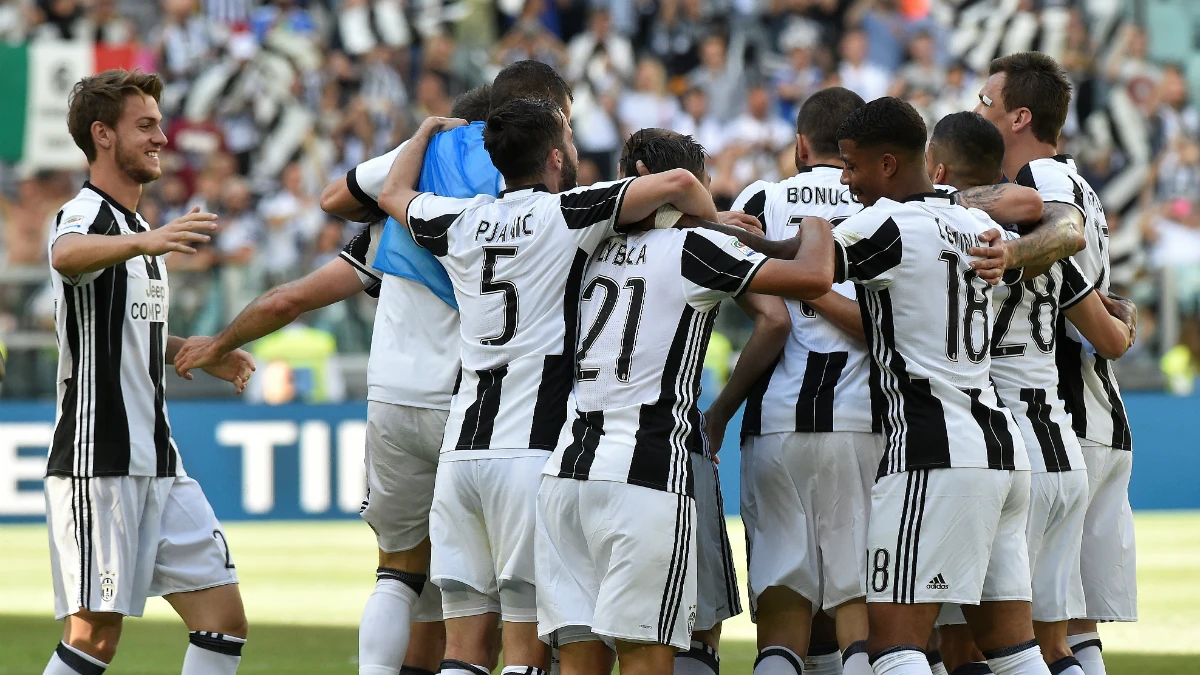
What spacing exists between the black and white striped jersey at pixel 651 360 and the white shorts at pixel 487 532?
193 millimetres

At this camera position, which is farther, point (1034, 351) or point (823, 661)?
point (823, 661)

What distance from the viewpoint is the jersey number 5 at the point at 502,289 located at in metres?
4.81

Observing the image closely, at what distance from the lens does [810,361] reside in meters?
5.41

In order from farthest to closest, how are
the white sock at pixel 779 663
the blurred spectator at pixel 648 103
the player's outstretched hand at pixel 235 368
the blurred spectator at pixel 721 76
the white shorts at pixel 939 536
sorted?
the blurred spectator at pixel 721 76 → the blurred spectator at pixel 648 103 → the player's outstretched hand at pixel 235 368 → the white sock at pixel 779 663 → the white shorts at pixel 939 536

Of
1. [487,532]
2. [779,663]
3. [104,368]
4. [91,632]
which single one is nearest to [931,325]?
[779,663]

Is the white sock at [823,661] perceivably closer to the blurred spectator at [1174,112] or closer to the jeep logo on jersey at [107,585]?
the jeep logo on jersey at [107,585]

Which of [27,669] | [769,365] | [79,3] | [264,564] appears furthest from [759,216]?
[79,3]

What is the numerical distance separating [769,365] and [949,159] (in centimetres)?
98

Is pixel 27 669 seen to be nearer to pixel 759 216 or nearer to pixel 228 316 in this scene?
pixel 759 216

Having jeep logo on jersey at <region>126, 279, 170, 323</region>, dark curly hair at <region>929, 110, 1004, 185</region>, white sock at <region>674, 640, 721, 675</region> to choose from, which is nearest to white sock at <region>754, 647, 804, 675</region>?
white sock at <region>674, 640, 721, 675</region>

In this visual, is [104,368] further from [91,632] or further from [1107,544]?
[1107,544]

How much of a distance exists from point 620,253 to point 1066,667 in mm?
2070

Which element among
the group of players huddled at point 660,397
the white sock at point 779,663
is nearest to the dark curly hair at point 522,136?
the group of players huddled at point 660,397

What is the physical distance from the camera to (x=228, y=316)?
44.0 ft
